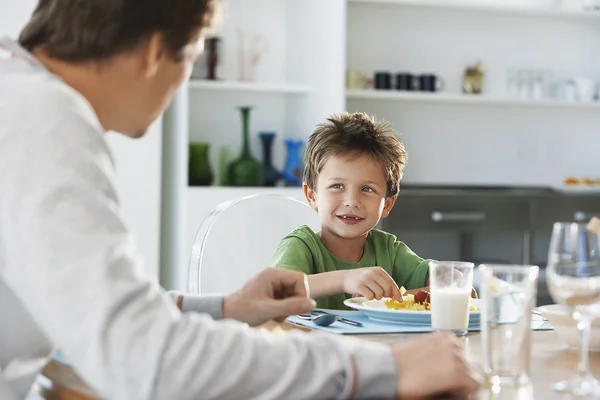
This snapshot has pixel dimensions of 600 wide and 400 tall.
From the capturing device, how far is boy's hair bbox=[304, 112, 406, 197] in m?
2.24

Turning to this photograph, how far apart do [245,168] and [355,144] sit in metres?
2.08

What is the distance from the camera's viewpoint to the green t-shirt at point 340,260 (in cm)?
199

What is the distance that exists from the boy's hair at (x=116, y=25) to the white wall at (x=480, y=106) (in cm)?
376

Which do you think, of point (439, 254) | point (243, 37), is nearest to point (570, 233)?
point (243, 37)

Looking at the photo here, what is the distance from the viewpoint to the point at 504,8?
4781 millimetres

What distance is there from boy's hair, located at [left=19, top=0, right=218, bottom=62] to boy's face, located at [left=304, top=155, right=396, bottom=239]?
114 centimetres

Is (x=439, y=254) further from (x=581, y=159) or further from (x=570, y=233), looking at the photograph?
(x=570, y=233)

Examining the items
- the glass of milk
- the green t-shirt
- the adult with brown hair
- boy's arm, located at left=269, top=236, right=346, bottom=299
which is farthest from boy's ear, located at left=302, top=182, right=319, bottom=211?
the adult with brown hair

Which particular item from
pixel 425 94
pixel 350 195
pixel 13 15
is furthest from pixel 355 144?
pixel 425 94

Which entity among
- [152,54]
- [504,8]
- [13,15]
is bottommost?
[152,54]

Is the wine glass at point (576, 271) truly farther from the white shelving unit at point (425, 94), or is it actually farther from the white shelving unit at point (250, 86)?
the white shelving unit at point (250, 86)

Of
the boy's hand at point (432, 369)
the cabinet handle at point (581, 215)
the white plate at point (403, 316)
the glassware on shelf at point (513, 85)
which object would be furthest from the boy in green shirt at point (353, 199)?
the glassware on shelf at point (513, 85)

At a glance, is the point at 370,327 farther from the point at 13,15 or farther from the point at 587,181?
the point at 587,181

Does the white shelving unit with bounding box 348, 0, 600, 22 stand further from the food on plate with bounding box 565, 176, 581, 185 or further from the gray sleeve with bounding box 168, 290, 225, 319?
the gray sleeve with bounding box 168, 290, 225, 319
